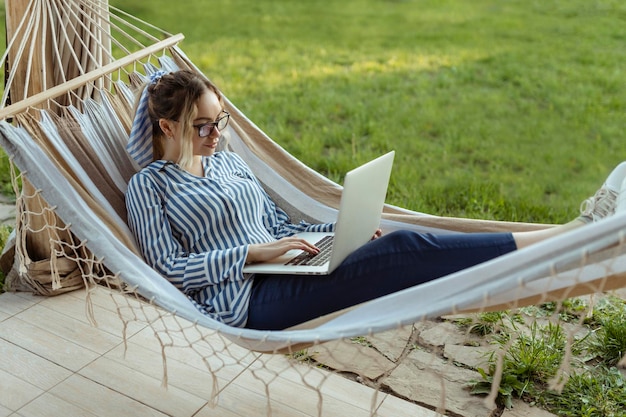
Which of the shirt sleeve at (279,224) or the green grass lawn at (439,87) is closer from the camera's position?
the shirt sleeve at (279,224)

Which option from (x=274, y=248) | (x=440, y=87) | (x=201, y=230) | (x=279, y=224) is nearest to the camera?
(x=274, y=248)

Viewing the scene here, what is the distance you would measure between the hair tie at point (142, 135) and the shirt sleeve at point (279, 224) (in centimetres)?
34

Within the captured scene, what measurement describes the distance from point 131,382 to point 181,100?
0.86 meters

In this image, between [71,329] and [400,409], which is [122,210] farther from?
[400,409]

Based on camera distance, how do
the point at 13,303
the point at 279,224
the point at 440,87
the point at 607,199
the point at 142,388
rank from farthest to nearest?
1. the point at 440,87
2. the point at 13,303
3. the point at 279,224
4. the point at 142,388
5. the point at 607,199

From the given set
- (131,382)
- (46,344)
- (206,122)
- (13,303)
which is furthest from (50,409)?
(206,122)

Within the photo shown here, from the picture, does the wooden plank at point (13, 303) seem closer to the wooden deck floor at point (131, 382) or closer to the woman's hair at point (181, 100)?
the wooden deck floor at point (131, 382)

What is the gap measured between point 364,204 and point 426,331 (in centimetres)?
84

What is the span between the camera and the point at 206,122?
83.0 inches

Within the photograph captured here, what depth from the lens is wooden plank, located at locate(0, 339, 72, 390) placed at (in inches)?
87.3

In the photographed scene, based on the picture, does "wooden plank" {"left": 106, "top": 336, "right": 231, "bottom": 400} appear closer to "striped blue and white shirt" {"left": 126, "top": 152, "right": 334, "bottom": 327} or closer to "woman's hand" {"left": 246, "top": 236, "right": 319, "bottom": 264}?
"striped blue and white shirt" {"left": 126, "top": 152, "right": 334, "bottom": 327}

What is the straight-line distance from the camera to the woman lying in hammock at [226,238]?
1.88 metres

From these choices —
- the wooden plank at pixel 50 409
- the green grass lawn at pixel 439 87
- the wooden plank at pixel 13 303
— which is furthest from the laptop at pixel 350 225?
the green grass lawn at pixel 439 87

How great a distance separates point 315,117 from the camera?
15.8ft
